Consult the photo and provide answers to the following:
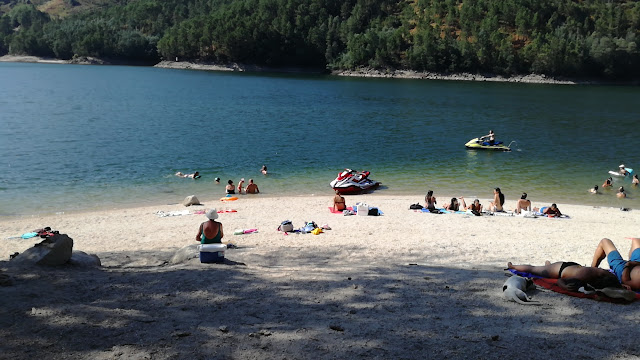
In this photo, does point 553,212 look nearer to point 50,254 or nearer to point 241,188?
point 241,188

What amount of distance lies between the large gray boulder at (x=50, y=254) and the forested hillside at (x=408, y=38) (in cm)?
13819

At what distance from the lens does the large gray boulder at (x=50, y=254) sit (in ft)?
32.9

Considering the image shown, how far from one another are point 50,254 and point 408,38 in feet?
501

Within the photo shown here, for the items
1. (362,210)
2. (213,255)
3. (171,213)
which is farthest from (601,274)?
(171,213)

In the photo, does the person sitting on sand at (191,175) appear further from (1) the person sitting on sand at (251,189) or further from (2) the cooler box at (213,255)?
(2) the cooler box at (213,255)

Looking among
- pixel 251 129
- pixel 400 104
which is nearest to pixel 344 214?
pixel 251 129

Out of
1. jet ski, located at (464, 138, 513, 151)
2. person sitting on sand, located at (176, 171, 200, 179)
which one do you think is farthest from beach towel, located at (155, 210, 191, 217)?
jet ski, located at (464, 138, 513, 151)

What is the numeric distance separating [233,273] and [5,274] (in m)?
3.89

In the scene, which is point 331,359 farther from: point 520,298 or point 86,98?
point 86,98

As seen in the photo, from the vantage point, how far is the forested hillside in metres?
134

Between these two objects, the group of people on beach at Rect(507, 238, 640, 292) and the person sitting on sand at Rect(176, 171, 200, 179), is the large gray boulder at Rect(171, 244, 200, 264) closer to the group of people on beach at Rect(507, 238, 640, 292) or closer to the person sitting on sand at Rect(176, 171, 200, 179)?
the group of people on beach at Rect(507, 238, 640, 292)

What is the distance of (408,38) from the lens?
153750 millimetres

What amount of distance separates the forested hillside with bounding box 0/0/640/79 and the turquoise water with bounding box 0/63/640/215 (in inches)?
2431

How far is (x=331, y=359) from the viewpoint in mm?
6516
